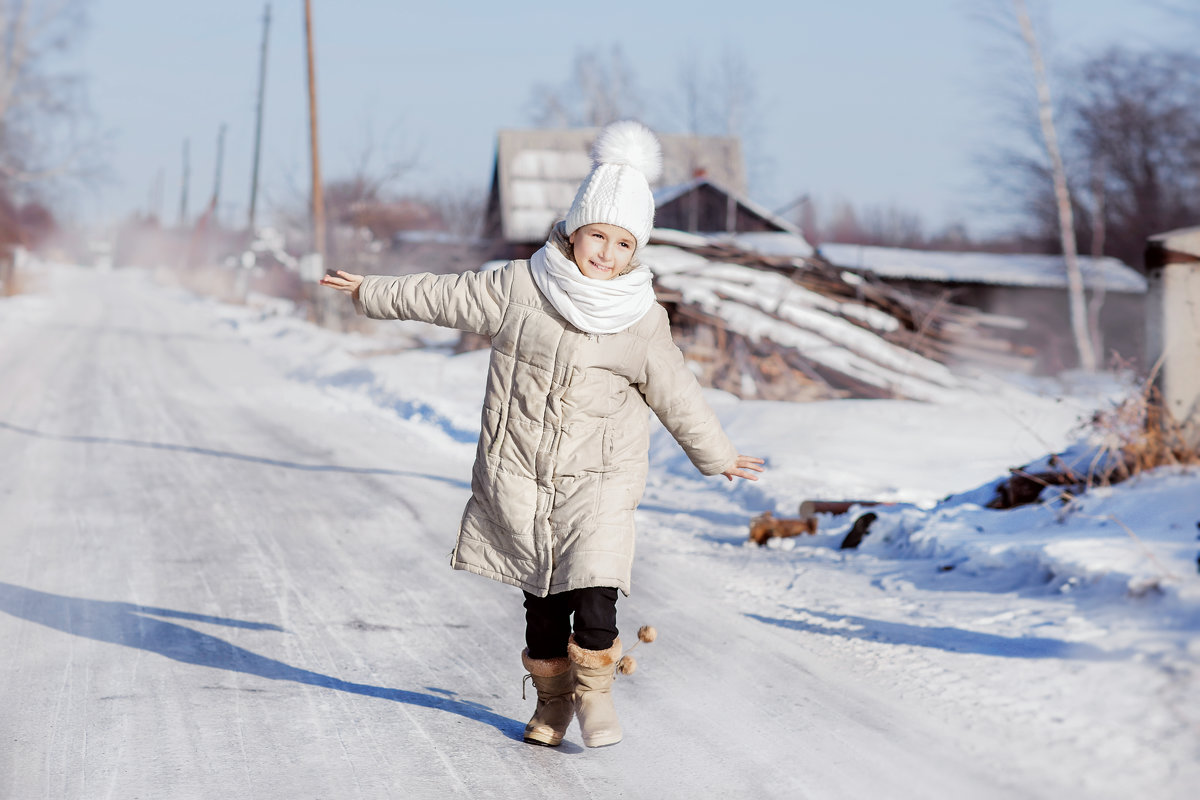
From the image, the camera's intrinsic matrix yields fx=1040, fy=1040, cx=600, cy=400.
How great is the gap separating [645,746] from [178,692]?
65.2 inches

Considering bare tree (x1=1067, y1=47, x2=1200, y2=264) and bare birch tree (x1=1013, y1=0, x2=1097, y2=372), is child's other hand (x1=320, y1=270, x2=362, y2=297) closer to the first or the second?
bare birch tree (x1=1013, y1=0, x2=1097, y2=372)

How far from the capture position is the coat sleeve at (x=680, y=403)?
3.27 metres

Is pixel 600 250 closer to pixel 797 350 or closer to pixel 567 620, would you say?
pixel 567 620

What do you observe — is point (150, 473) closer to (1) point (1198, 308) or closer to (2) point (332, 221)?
(1) point (1198, 308)

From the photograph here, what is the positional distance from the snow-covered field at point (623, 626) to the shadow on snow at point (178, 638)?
17 mm

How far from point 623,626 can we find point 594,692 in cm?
150

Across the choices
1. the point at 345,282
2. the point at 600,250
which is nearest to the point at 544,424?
the point at 600,250

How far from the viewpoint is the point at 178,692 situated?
3.65 metres

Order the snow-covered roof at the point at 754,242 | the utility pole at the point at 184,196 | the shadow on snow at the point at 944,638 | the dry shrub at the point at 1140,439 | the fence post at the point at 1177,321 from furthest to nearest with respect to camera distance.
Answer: the utility pole at the point at 184,196
the snow-covered roof at the point at 754,242
the fence post at the point at 1177,321
the dry shrub at the point at 1140,439
the shadow on snow at the point at 944,638

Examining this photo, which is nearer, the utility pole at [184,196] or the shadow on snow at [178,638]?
the shadow on snow at [178,638]

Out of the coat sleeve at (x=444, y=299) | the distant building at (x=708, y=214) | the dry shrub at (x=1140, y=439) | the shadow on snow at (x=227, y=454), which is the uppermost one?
the distant building at (x=708, y=214)

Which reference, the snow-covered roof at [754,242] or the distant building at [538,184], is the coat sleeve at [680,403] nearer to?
the snow-covered roof at [754,242]

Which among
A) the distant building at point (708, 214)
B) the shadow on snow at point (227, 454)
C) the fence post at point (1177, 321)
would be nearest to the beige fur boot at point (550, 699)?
the fence post at point (1177, 321)

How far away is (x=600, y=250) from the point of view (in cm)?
314
